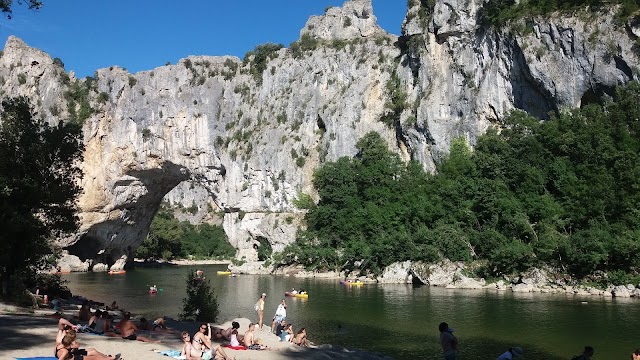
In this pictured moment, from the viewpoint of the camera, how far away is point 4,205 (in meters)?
19.3

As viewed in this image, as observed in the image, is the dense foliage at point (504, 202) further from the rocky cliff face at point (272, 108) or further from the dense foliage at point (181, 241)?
the dense foliage at point (181, 241)

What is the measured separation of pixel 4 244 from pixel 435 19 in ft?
142

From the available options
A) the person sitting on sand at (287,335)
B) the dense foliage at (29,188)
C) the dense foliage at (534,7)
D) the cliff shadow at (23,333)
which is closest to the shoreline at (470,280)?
the dense foliage at (534,7)

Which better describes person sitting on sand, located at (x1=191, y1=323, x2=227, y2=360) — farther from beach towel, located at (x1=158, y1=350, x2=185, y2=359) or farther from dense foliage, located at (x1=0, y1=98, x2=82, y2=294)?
dense foliage, located at (x1=0, y1=98, x2=82, y2=294)

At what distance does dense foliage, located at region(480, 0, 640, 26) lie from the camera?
3788 centimetres

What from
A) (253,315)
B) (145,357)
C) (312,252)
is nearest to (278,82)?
(312,252)

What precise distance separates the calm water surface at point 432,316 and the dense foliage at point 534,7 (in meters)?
21.9

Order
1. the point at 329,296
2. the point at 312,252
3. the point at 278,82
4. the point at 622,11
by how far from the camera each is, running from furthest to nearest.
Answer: the point at 278,82 → the point at 312,252 → the point at 622,11 → the point at 329,296

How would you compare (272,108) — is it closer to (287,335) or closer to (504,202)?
(504,202)

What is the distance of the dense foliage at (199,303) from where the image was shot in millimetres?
19891

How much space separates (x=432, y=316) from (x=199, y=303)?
996 centimetres

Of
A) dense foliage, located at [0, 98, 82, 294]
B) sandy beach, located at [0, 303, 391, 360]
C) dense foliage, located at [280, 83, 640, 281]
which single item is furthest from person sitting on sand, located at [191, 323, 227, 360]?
dense foliage, located at [280, 83, 640, 281]

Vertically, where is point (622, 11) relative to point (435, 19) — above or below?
below

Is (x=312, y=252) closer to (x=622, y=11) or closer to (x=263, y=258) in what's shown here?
(x=263, y=258)
